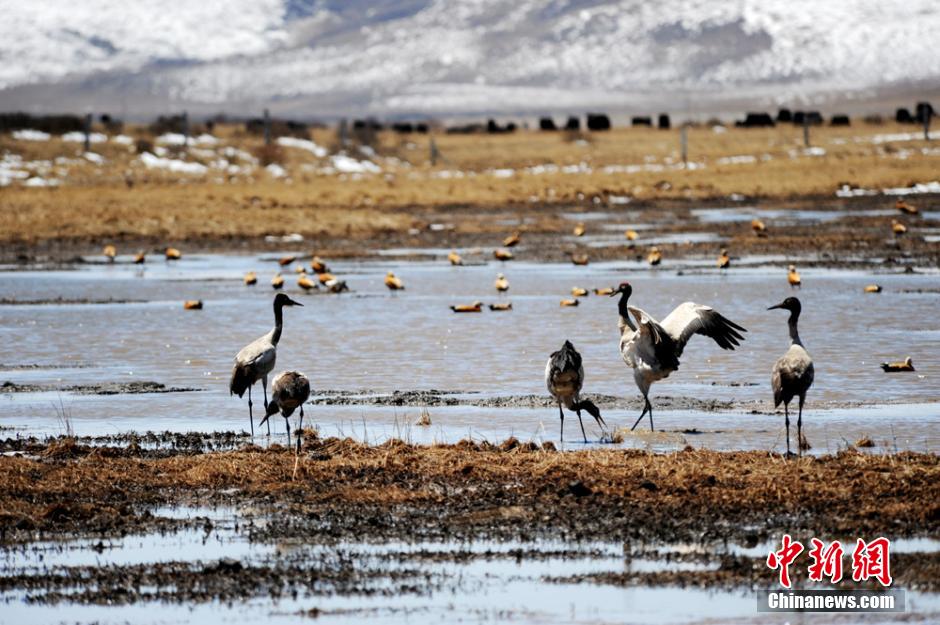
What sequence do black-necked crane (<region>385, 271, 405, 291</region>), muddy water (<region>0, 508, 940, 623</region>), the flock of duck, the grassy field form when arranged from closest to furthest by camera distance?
muddy water (<region>0, 508, 940, 623</region>), the flock of duck, black-necked crane (<region>385, 271, 405, 291</region>), the grassy field

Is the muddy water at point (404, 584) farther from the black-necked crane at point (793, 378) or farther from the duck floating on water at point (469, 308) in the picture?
the duck floating on water at point (469, 308)

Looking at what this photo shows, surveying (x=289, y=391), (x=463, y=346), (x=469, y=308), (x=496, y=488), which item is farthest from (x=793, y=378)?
(x=469, y=308)

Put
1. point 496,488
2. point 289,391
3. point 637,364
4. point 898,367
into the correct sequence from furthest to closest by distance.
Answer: point 898,367 → point 637,364 → point 289,391 → point 496,488

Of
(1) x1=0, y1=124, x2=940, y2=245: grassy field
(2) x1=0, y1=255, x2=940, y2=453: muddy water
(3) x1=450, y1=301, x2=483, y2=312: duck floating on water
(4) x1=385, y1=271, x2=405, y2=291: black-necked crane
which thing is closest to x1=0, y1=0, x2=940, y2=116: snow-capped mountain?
(1) x1=0, y1=124, x2=940, y2=245: grassy field

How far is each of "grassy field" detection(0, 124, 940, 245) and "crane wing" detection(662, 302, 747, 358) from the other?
2560 cm

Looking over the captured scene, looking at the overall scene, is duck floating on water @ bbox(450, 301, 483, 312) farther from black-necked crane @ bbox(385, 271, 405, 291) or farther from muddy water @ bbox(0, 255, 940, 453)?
black-necked crane @ bbox(385, 271, 405, 291)

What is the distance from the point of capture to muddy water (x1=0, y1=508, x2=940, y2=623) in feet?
28.0

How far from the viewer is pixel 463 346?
20.0m

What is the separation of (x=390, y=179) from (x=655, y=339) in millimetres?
44358

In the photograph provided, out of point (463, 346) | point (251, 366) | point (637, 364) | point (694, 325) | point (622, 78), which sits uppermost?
point (622, 78)

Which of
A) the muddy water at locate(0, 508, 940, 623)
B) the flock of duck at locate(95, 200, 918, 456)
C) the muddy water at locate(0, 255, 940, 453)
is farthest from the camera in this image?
the muddy water at locate(0, 255, 940, 453)

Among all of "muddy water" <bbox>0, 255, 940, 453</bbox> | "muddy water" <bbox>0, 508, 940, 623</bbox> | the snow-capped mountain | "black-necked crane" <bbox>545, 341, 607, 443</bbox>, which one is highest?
the snow-capped mountain

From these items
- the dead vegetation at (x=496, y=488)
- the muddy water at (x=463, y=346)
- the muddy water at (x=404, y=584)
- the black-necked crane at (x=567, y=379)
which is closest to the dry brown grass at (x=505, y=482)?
the dead vegetation at (x=496, y=488)

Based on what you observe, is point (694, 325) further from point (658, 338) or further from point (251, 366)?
point (251, 366)
